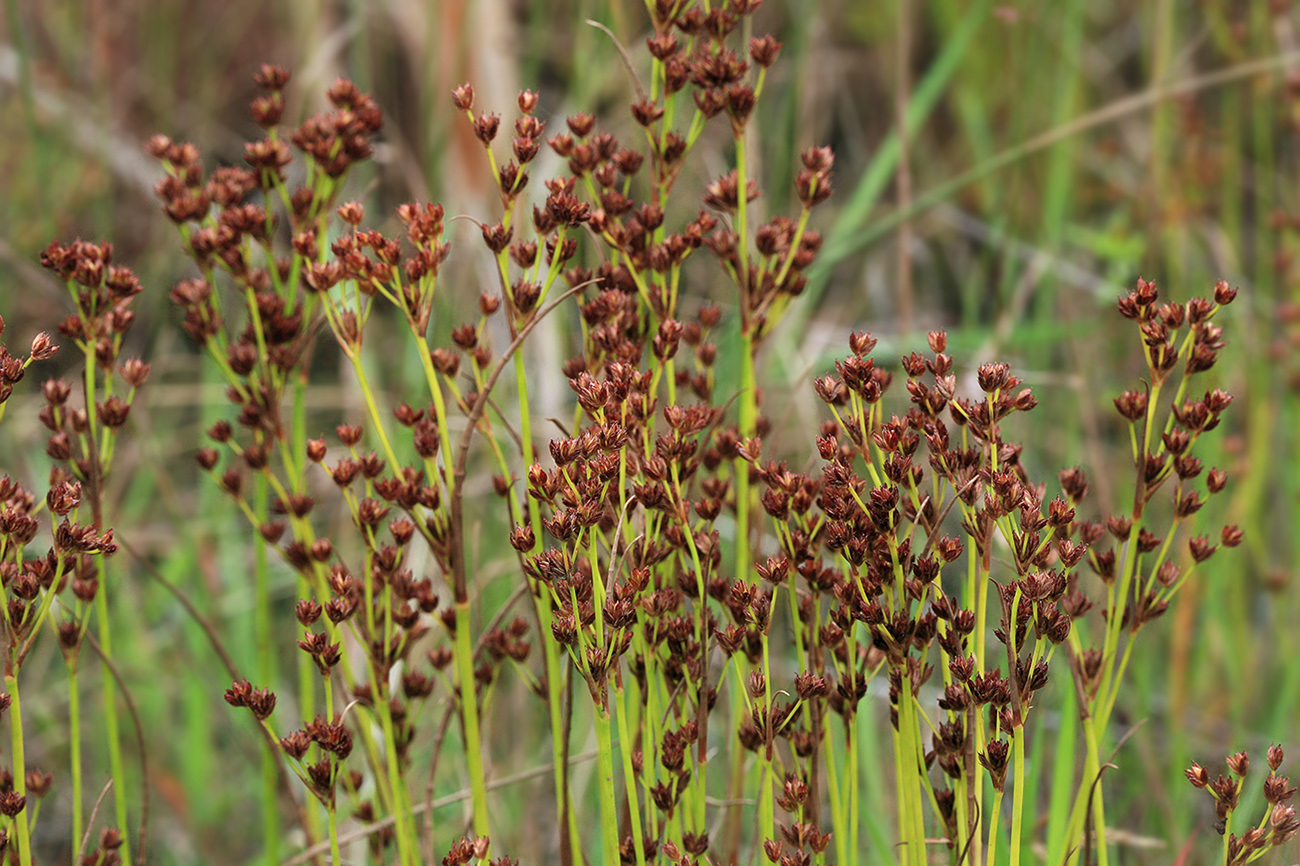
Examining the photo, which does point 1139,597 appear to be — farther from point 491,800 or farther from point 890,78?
point 890,78

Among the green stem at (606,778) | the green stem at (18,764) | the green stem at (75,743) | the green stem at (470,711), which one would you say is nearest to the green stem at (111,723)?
the green stem at (75,743)

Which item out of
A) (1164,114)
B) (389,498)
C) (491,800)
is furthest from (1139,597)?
(1164,114)

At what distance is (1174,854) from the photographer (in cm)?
183

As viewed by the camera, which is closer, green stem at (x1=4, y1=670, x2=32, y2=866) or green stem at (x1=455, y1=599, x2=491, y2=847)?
green stem at (x1=4, y1=670, x2=32, y2=866)

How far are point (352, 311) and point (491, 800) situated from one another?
1.23 meters

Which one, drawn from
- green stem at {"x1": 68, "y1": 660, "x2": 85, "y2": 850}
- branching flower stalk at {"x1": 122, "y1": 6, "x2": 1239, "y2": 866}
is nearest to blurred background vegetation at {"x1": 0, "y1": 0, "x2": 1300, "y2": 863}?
branching flower stalk at {"x1": 122, "y1": 6, "x2": 1239, "y2": 866}

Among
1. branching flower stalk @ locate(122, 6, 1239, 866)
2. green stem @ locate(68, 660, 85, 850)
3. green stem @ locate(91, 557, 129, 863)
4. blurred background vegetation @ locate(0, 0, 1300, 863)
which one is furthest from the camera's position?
blurred background vegetation @ locate(0, 0, 1300, 863)

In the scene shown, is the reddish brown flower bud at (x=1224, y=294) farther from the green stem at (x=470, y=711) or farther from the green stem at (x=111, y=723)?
the green stem at (x=111, y=723)

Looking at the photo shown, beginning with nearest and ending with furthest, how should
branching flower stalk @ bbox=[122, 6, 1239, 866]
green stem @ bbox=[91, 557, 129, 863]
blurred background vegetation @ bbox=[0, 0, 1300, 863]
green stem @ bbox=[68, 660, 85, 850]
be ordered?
branching flower stalk @ bbox=[122, 6, 1239, 866] → green stem @ bbox=[68, 660, 85, 850] → green stem @ bbox=[91, 557, 129, 863] → blurred background vegetation @ bbox=[0, 0, 1300, 863]

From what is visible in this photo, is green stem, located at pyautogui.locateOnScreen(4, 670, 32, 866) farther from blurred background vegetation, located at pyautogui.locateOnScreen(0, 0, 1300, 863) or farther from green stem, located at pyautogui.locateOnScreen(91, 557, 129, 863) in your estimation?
blurred background vegetation, located at pyautogui.locateOnScreen(0, 0, 1300, 863)

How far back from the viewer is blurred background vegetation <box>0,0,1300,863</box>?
8.17 feet

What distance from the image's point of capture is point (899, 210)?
2.34 metres

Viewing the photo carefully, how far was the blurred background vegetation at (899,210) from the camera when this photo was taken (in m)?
2.49

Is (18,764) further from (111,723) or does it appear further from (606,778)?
(606,778)
